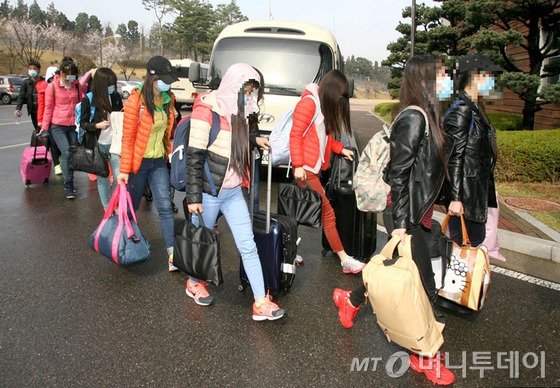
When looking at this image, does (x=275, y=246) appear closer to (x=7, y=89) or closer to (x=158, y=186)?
(x=158, y=186)

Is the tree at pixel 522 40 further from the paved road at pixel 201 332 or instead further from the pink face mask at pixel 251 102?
the pink face mask at pixel 251 102

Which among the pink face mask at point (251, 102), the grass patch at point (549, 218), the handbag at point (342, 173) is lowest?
the grass patch at point (549, 218)

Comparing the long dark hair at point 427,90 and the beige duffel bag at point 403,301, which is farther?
the long dark hair at point 427,90

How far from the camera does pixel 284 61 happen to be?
831cm

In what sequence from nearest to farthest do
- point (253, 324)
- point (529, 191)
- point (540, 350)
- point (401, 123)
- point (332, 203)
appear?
point (401, 123) → point (540, 350) → point (253, 324) → point (332, 203) → point (529, 191)

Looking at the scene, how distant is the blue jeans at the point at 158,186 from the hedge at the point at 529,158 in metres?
6.07

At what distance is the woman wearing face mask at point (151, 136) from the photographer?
4043mm

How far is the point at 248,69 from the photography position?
3.39 m

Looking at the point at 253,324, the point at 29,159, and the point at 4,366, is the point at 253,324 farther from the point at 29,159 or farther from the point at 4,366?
the point at 29,159

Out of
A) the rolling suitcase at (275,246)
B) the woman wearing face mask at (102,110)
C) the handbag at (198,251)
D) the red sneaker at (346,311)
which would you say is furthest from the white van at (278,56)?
the red sneaker at (346,311)

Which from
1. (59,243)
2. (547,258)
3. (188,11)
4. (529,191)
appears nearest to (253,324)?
(59,243)

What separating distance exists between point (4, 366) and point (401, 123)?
2811mm

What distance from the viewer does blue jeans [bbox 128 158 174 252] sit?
438 cm

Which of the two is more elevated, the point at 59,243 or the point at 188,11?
the point at 188,11
